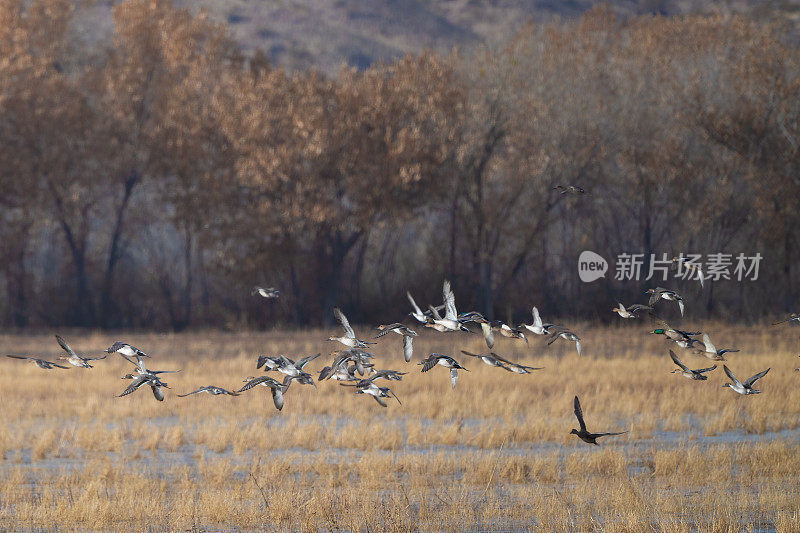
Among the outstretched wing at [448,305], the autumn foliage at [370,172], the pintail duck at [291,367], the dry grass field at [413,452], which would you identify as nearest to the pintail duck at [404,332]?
the outstretched wing at [448,305]

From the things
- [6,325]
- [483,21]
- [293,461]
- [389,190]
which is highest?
[483,21]

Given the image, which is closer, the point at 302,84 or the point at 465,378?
the point at 465,378

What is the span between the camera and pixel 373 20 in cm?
15788

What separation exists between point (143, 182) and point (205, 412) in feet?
87.6

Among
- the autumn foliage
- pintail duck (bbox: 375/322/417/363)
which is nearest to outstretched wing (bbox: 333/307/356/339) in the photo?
pintail duck (bbox: 375/322/417/363)

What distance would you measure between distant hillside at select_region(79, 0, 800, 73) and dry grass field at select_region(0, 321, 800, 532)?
4183 inches

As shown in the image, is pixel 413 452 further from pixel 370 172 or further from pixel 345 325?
pixel 370 172

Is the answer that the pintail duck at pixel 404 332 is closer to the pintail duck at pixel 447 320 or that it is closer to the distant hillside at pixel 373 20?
the pintail duck at pixel 447 320

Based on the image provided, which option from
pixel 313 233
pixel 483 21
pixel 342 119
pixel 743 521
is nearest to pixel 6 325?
pixel 313 233

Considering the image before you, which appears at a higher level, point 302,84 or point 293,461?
point 302,84

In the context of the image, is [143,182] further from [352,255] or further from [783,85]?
[783,85]

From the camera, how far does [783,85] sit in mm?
40562

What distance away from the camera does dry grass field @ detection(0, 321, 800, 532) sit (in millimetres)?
13133

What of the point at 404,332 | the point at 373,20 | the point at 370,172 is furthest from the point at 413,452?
the point at 373,20
